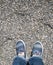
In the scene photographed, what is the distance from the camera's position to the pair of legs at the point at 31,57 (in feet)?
10.8

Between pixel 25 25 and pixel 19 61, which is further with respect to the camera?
pixel 25 25

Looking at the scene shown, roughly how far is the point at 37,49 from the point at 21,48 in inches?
6.6

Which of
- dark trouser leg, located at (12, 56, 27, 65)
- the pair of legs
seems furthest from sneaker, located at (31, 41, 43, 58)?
dark trouser leg, located at (12, 56, 27, 65)

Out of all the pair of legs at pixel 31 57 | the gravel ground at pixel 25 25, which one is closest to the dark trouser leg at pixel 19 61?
the pair of legs at pixel 31 57

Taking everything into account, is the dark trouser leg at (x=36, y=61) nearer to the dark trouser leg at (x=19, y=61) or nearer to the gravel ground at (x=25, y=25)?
the dark trouser leg at (x=19, y=61)

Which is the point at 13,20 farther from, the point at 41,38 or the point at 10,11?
the point at 41,38

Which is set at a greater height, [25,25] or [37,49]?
[25,25]

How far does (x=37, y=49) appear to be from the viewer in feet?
11.3

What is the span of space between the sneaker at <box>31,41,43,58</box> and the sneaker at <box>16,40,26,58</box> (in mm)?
94

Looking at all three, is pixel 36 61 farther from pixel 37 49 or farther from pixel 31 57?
pixel 37 49

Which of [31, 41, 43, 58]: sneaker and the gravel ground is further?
the gravel ground

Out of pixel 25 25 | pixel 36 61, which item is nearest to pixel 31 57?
pixel 36 61

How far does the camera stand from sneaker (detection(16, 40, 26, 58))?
3419mm

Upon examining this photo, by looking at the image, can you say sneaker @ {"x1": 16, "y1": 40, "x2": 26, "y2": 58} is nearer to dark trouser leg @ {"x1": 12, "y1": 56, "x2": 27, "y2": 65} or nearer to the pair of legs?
the pair of legs
